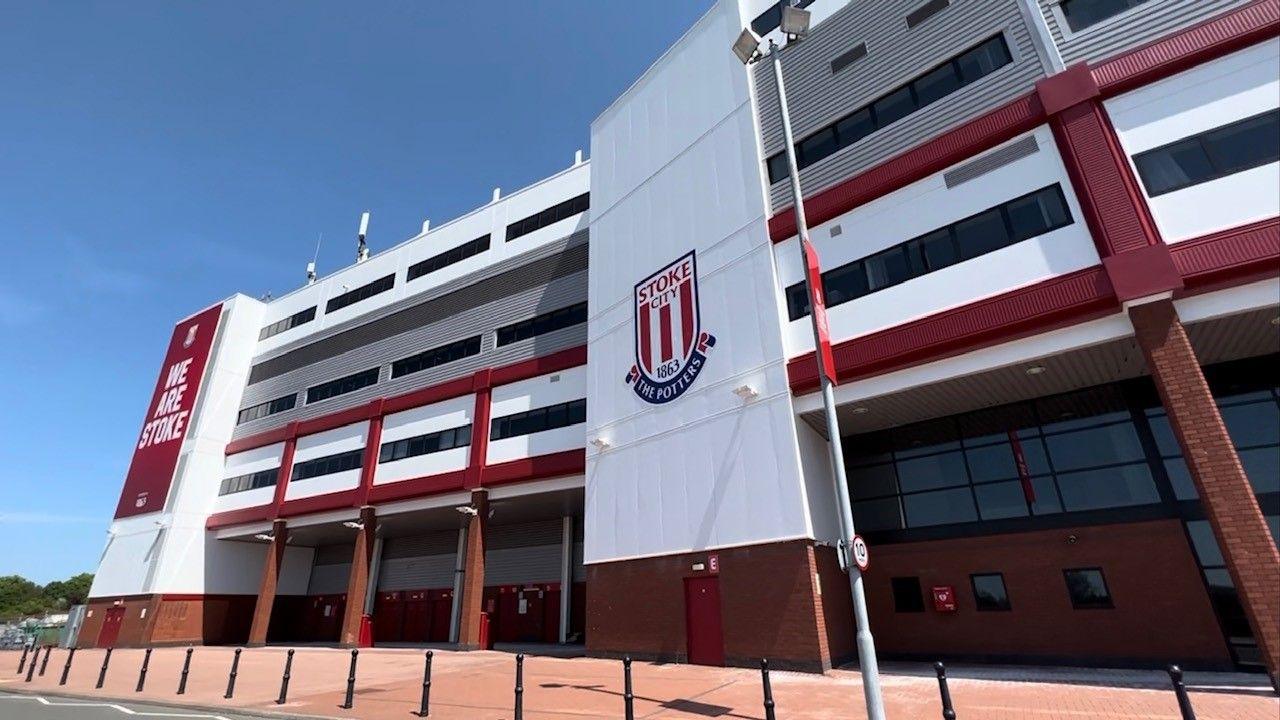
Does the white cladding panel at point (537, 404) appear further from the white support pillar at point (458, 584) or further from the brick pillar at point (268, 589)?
the brick pillar at point (268, 589)

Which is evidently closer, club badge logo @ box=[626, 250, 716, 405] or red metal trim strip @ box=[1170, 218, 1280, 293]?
red metal trim strip @ box=[1170, 218, 1280, 293]

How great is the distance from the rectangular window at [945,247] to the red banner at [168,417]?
4031 centimetres

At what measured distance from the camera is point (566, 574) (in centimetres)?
2848

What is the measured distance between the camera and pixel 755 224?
19.4m

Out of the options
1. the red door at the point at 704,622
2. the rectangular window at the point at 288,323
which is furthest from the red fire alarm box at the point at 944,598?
the rectangular window at the point at 288,323

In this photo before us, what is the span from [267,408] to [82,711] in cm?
2933

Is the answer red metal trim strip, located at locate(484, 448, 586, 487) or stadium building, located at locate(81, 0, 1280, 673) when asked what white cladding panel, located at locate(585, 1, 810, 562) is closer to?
stadium building, located at locate(81, 0, 1280, 673)

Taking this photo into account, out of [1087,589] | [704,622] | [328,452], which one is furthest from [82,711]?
[1087,589]

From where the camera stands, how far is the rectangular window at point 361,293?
121 feet

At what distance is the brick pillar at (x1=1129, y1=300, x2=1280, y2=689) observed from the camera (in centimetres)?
1024

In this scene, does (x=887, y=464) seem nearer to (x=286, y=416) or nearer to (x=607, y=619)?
(x=607, y=619)

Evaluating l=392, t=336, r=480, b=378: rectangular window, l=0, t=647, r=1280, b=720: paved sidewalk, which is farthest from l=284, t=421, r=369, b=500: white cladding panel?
l=0, t=647, r=1280, b=720: paved sidewalk

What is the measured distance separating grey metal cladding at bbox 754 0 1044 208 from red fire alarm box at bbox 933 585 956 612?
12438 mm

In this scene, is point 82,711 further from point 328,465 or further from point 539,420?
point 328,465
